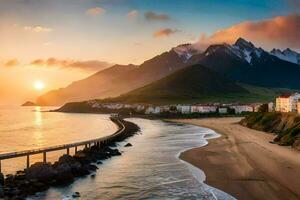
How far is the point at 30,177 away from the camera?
3903 cm

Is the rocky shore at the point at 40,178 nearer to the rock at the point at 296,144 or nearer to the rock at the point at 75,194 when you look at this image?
the rock at the point at 75,194

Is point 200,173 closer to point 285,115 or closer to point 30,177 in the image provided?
point 30,177

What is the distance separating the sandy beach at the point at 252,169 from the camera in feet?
112

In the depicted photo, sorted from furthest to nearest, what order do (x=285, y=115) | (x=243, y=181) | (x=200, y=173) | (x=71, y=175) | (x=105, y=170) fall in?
Answer: (x=285, y=115)
(x=105, y=170)
(x=200, y=173)
(x=71, y=175)
(x=243, y=181)

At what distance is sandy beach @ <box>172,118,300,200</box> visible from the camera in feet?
112

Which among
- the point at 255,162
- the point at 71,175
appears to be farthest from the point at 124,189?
the point at 255,162

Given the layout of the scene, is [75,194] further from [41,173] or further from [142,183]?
[142,183]

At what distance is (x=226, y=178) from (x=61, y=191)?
14.9 metres

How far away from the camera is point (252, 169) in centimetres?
4541

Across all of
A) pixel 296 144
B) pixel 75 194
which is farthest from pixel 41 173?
pixel 296 144

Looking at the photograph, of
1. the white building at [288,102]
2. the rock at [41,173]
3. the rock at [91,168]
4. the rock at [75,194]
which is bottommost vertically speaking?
the rock at [75,194]

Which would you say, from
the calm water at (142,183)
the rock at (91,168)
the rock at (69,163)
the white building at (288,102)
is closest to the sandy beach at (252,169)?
the calm water at (142,183)

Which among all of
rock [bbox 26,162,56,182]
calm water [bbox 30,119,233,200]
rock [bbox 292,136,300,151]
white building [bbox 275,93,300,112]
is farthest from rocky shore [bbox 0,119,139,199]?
white building [bbox 275,93,300,112]

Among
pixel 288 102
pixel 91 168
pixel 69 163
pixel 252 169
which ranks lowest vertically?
pixel 91 168
